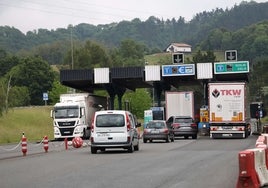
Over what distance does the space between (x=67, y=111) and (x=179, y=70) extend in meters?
12.7

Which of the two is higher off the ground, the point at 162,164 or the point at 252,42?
the point at 252,42

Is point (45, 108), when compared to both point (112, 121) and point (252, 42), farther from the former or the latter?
point (252, 42)

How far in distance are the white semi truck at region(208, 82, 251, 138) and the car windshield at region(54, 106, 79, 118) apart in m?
11.3

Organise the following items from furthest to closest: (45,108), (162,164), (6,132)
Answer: (45,108) < (6,132) < (162,164)

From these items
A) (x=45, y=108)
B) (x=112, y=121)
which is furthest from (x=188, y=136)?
(x=45, y=108)

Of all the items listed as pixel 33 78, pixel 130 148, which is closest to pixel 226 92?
pixel 130 148

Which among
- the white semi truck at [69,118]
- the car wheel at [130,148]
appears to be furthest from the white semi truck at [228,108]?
the car wheel at [130,148]

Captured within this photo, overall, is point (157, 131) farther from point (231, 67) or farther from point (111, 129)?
point (231, 67)

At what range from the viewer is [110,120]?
1065 inches

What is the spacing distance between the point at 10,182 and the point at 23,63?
10971 centimetres

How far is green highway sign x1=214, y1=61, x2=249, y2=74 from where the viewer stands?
178 feet

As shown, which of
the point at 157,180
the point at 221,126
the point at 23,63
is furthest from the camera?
the point at 23,63

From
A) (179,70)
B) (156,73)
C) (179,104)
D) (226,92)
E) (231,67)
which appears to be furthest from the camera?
(156,73)

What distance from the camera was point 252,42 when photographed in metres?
180
